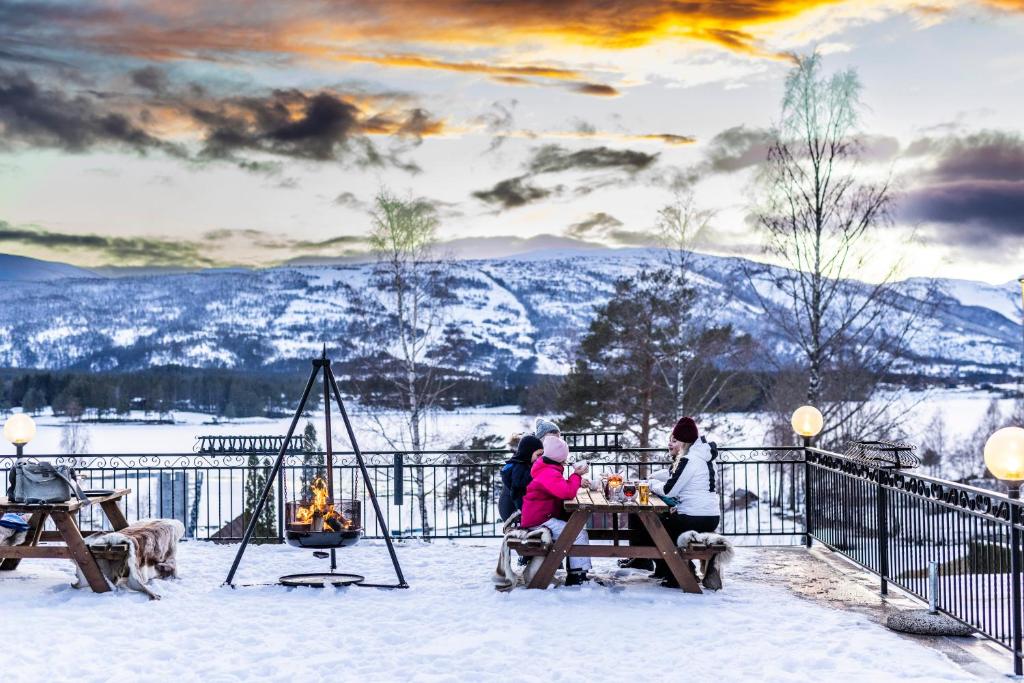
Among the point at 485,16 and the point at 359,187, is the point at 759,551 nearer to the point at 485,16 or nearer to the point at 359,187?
the point at 485,16

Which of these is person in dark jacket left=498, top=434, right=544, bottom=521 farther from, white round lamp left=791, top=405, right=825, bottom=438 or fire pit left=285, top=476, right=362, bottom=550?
white round lamp left=791, top=405, right=825, bottom=438

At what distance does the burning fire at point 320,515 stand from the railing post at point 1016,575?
223 inches

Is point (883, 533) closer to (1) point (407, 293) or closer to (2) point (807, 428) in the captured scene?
(2) point (807, 428)

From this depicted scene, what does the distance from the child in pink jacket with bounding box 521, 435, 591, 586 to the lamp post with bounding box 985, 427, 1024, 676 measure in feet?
12.0

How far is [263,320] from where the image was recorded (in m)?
133

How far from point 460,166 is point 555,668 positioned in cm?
3888

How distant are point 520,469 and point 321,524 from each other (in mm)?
2157

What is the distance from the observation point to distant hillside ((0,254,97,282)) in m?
151

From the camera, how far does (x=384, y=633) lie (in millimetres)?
7668

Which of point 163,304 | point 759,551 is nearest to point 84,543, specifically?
point 759,551

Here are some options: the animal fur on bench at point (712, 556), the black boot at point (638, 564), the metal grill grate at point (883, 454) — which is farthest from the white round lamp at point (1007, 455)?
the black boot at point (638, 564)

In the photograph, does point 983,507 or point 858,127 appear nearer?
point 983,507

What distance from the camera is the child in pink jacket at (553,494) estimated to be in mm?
9148

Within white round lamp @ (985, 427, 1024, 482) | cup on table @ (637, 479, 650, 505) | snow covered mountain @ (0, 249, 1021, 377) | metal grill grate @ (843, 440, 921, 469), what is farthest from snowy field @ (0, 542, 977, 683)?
snow covered mountain @ (0, 249, 1021, 377)
